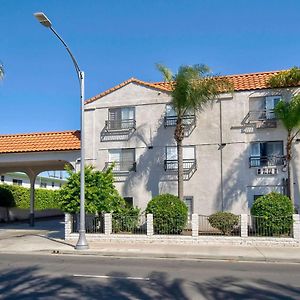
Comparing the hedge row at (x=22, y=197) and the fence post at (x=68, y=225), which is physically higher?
the hedge row at (x=22, y=197)

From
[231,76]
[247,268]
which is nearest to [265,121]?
[231,76]

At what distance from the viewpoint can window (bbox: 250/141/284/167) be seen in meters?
22.6

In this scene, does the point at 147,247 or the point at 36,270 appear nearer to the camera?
the point at 36,270

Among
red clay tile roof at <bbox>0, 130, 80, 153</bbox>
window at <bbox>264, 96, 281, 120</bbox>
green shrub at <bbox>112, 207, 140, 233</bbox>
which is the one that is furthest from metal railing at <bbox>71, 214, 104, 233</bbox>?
window at <bbox>264, 96, 281, 120</bbox>

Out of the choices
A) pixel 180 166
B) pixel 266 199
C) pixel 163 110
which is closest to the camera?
pixel 266 199

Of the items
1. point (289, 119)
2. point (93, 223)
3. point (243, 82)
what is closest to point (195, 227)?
point (93, 223)

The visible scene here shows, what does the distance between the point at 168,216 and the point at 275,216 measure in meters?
4.71

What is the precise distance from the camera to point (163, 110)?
24641mm

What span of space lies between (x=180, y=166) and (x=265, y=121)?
17.9 ft

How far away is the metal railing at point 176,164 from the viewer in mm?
23766

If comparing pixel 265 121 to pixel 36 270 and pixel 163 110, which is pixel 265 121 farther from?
pixel 36 270

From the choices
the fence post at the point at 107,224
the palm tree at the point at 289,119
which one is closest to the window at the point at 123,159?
the fence post at the point at 107,224

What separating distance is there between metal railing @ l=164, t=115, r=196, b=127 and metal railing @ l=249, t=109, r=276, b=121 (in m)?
3.21

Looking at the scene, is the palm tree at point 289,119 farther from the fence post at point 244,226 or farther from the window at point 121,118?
the window at point 121,118
